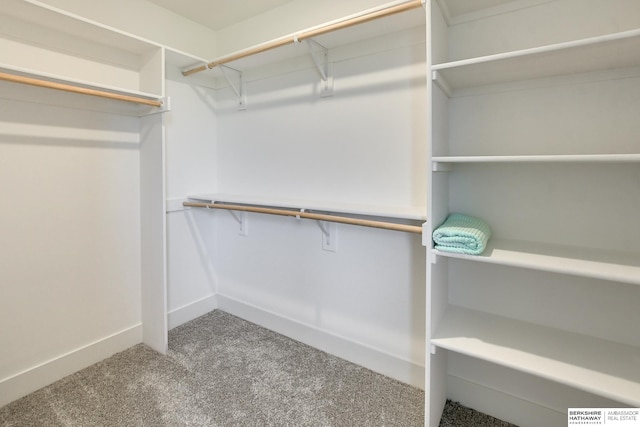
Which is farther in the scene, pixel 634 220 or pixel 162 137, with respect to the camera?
pixel 162 137

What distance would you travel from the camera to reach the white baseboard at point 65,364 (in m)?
1.73

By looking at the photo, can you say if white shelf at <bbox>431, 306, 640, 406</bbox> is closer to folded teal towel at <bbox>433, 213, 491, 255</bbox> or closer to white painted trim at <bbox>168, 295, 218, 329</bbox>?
folded teal towel at <bbox>433, 213, 491, 255</bbox>

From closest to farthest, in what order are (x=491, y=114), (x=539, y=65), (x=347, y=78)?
(x=539, y=65) < (x=491, y=114) < (x=347, y=78)

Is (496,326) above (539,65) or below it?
below

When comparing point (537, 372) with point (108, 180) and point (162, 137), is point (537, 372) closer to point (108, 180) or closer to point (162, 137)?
point (162, 137)

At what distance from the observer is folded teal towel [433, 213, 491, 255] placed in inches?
50.6

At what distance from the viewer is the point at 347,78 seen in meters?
1.98

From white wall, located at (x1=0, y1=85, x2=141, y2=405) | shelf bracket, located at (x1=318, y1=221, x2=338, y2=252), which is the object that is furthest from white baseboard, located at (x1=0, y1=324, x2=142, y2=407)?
shelf bracket, located at (x1=318, y1=221, x2=338, y2=252)

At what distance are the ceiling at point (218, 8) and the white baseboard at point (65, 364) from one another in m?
2.24

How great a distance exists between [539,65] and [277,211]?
1.46m

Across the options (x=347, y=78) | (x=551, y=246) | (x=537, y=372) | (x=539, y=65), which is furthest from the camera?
(x=347, y=78)

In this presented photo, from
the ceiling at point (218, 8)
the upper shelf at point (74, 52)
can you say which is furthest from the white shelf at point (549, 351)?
the ceiling at point (218, 8)

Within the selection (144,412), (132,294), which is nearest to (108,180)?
(132,294)

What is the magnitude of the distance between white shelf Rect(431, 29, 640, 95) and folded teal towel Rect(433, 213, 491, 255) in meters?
0.62
